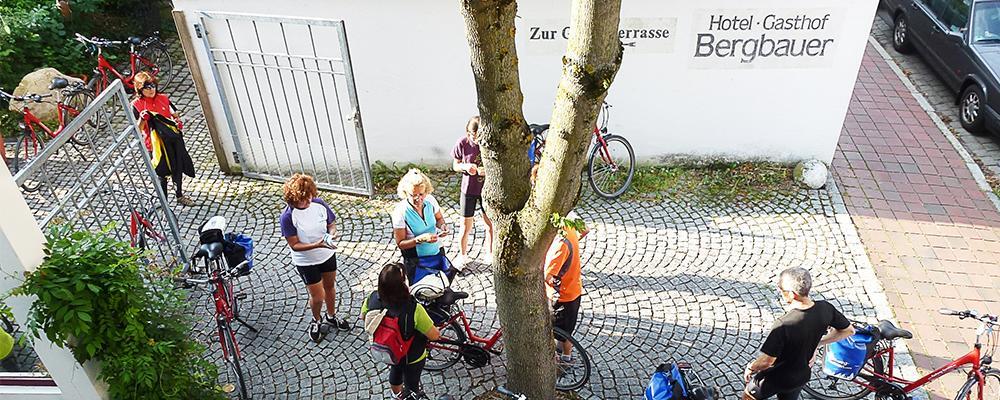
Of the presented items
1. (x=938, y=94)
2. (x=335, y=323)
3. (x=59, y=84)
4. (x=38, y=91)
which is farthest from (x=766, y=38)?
(x=38, y=91)

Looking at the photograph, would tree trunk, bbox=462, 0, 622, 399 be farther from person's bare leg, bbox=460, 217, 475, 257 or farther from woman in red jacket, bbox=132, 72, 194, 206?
woman in red jacket, bbox=132, 72, 194, 206

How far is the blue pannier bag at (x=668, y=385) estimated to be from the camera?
446cm

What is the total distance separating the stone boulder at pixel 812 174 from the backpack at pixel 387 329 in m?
5.15

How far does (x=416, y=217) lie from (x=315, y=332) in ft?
4.53

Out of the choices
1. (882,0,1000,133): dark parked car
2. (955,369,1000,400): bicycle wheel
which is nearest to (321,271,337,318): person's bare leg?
(955,369,1000,400): bicycle wheel

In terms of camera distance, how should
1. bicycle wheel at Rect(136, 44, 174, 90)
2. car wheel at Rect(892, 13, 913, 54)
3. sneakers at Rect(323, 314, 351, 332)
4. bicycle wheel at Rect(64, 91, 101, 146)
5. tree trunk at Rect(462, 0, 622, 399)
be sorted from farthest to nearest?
1. car wheel at Rect(892, 13, 913, 54)
2. bicycle wheel at Rect(136, 44, 174, 90)
3. bicycle wheel at Rect(64, 91, 101, 146)
4. sneakers at Rect(323, 314, 351, 332)
5. tree trunk at Rect(462, 0, 622, 399)

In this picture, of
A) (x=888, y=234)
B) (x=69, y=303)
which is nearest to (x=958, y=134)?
(x=888, y=234)

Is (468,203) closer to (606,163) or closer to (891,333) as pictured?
(606,163)

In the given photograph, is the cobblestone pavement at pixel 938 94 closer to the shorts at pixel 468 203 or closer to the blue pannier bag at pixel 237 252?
Answer: the shorts at pixel 468 203

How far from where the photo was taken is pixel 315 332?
19.1 feet

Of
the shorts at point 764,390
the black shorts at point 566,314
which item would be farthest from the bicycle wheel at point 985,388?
the black shorts at point 566,314

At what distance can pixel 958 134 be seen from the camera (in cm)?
915

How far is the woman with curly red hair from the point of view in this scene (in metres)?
5.23

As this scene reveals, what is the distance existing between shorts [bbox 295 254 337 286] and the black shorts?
1812 mm
